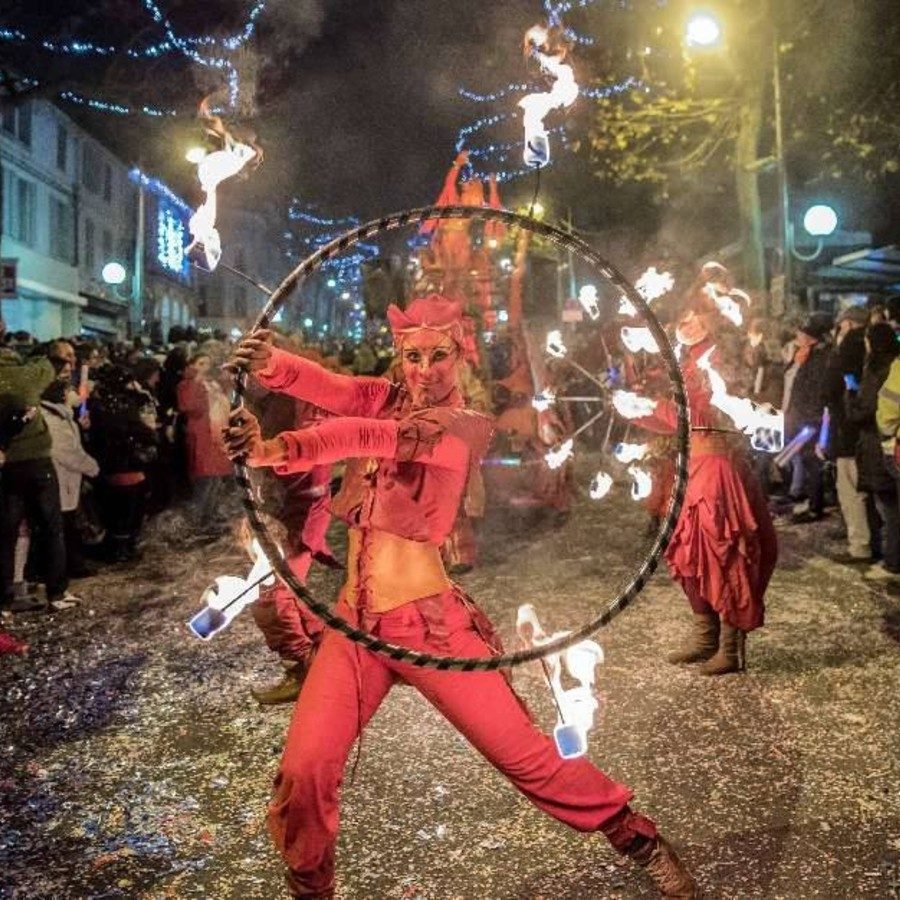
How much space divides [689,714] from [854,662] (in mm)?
1539

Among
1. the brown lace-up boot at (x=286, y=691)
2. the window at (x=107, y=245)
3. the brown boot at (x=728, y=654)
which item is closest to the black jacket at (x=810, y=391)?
the brown boot at (x=728, y=654)

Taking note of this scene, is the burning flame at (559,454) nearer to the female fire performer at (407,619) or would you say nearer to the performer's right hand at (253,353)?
the female fire performer at (407,619)

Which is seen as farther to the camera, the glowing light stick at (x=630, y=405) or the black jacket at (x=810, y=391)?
Answer: the black jacket at (x=810, y=391)

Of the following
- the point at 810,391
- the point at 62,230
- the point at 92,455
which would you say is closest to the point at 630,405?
the point at 810,391

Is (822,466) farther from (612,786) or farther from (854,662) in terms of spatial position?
(612,786)

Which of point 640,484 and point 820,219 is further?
point 820,219

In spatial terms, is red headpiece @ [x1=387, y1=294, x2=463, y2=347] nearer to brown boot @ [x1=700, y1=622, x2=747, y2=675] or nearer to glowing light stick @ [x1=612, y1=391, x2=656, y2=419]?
glowing light stick @ [x1=612, y1=391, x2=656, y2=419]

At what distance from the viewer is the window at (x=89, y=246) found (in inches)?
1524

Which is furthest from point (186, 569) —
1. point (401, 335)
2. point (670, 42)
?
point (670, 42)

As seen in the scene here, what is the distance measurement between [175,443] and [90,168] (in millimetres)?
30566

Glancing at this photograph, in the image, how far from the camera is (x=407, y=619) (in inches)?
127

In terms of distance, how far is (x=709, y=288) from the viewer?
5.70 m

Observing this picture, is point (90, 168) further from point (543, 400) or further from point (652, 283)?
point (652, 283)

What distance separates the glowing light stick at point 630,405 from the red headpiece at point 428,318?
1.53m
